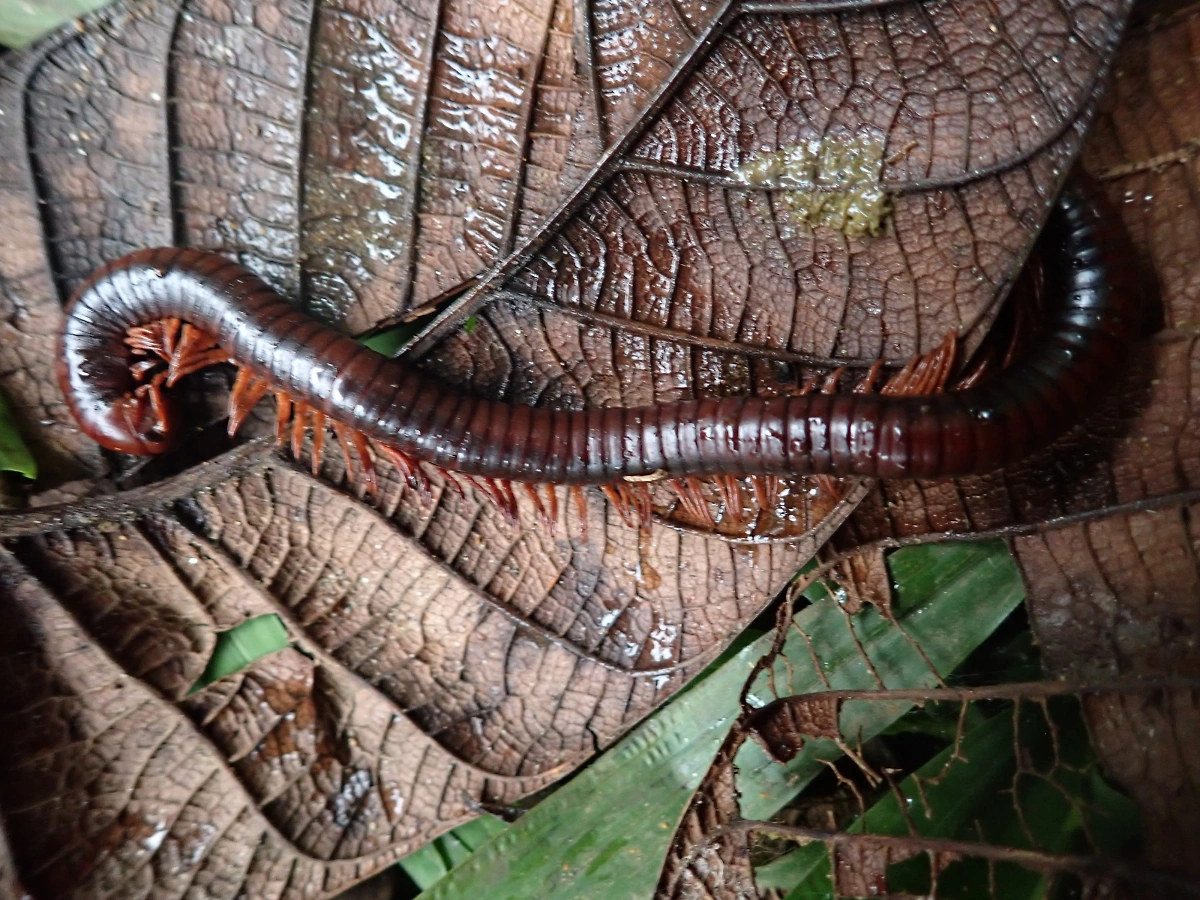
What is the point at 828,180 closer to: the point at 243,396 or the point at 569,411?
the point at 569,411

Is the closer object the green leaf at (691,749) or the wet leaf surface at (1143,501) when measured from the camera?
the wet leaf surface at (1143,501)

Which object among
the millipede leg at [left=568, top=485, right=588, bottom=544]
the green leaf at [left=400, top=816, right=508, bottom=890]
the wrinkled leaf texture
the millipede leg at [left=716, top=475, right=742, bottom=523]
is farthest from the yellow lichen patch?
the green leaf at [left=400, top=816, right=508, bottom=890]

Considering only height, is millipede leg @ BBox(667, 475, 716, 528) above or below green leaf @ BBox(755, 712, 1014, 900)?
above

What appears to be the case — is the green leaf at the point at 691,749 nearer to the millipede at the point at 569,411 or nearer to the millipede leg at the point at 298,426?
the millipede at the point at 569,411

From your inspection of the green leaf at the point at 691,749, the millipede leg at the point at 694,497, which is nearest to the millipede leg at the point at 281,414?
the millipede leg at the point at 694,497

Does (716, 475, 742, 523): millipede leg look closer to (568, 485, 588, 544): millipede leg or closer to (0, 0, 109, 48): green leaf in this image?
(568, 485, 588, 544): millipede leg

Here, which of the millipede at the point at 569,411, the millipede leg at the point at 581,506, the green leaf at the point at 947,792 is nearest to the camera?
the millipede at the point at 569,411

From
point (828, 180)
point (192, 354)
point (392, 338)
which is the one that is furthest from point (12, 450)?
point (828, 180)
